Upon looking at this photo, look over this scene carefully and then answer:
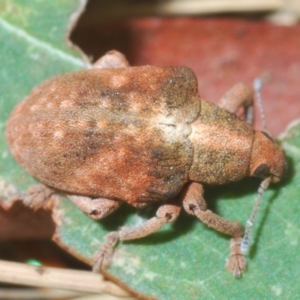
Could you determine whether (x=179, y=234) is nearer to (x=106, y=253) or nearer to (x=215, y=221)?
(x=215, y=221)

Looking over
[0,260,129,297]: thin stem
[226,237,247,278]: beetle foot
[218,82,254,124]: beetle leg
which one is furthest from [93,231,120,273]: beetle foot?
[218,82,254,124]: beetle leg

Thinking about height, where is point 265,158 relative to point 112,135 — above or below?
below

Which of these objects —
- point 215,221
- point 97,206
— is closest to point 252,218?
point 215,221

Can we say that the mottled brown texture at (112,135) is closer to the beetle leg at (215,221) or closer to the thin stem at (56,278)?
the beetle leg at (215,221)

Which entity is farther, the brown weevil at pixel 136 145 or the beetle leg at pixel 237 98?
the beetle leg at pixel 237 98

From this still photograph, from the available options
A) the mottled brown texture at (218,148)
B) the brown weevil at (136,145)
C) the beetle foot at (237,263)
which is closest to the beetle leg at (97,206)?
the brown weevil at (136,145)

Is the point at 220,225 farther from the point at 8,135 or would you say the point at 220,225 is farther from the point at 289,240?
the point at 8,135
